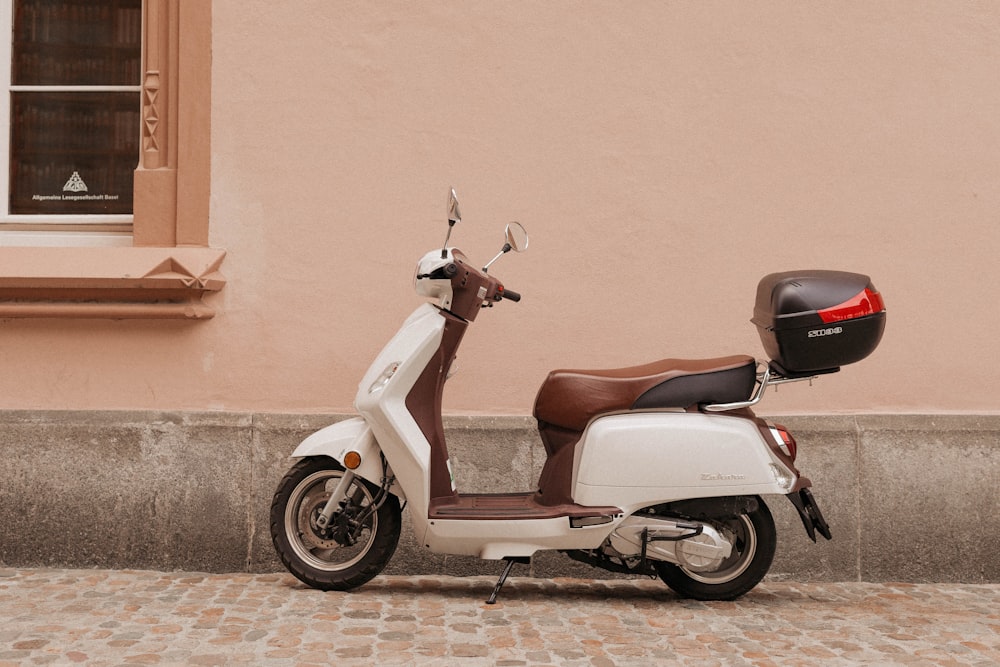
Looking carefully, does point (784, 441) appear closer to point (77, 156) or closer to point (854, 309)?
point (854, 309)

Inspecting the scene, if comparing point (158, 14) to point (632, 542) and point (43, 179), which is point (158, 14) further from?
point (632, 542)

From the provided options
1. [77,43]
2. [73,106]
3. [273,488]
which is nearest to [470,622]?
[273,488]

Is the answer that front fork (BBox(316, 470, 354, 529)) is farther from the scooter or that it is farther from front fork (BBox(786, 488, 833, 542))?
front fork (BBox(786, 488, 833, 542))

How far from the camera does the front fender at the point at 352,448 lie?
4602 mm

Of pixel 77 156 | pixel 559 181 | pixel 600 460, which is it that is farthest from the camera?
pixel 77 156

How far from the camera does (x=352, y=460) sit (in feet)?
15.0

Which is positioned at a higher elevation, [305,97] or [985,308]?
[305,97]

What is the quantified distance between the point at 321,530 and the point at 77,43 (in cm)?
289

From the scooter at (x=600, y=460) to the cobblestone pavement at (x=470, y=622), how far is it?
0.74 feet

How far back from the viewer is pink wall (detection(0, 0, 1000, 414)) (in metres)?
5.43

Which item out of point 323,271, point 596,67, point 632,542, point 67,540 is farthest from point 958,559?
point 67,540

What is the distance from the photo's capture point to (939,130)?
5477 mm

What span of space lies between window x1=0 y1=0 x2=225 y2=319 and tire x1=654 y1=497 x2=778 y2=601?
2.59 metres

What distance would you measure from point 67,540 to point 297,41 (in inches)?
103
